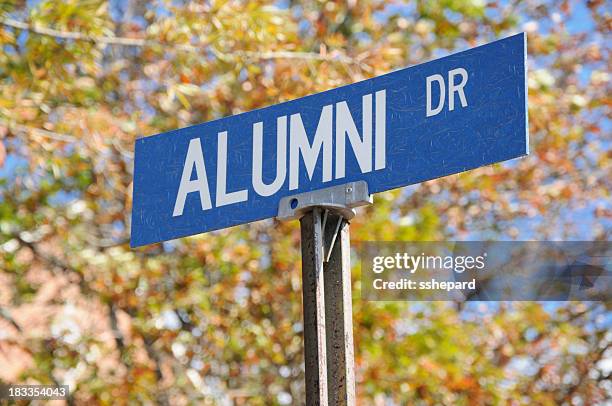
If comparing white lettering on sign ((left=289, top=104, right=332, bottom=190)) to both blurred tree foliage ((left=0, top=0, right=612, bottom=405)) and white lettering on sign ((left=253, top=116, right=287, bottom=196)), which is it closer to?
white lettering on sign ((left=253, top=116, right=287, bottom=196))

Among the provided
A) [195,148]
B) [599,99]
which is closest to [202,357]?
[599,99]

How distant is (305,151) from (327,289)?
0.32 meters

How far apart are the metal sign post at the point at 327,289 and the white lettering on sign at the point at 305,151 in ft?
0.21

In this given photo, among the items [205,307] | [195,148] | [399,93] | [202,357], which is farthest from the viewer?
[202,357]

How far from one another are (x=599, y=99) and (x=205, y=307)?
3462 millimetres

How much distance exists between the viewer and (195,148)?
2293 millimetres

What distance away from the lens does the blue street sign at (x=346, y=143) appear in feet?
6.73

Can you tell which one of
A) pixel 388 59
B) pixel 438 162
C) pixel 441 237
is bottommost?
pixel 438 162

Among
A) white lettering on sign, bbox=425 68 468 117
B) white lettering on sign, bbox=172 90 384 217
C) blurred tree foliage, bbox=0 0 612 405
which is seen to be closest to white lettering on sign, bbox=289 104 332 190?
white lettering on sign, bbox=172 90 384 217

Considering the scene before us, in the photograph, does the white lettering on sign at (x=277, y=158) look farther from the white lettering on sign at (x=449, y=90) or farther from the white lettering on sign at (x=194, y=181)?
the white lettering on sign at (x=449, y=90)

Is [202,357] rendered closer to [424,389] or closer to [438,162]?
[424,389]

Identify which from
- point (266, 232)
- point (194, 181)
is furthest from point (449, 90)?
point (266, 232)

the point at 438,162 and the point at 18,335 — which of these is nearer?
the point at 438,162

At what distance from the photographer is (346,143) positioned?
6.97 ft
